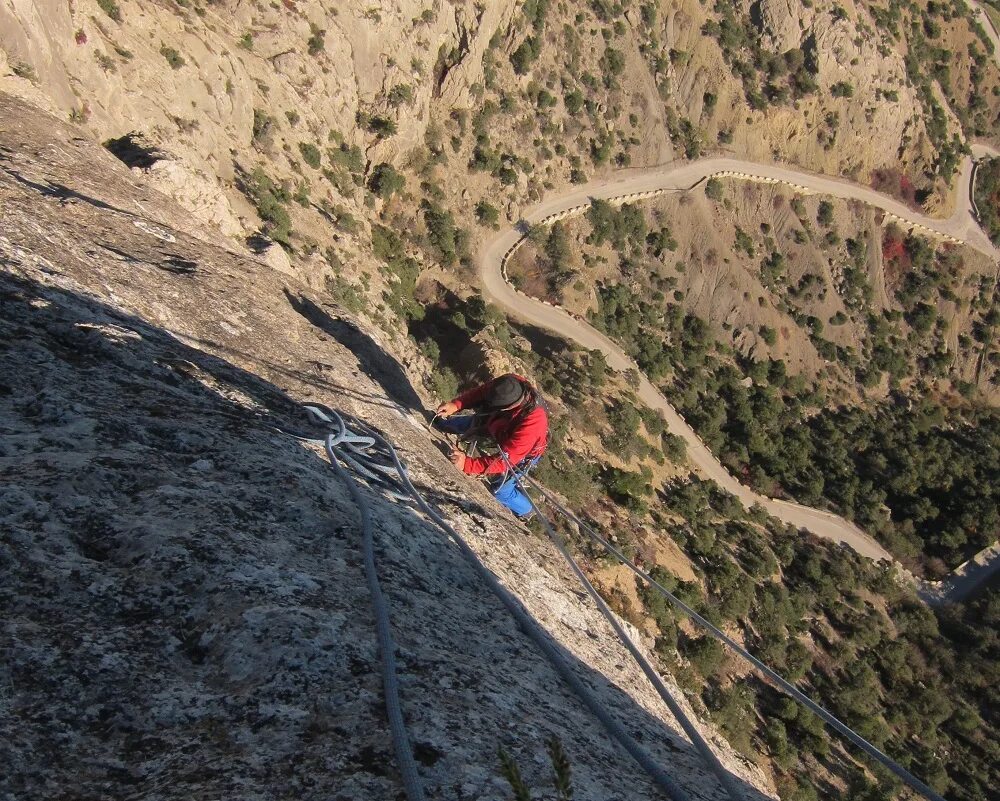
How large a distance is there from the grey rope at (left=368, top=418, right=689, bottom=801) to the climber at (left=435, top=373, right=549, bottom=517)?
1.72 m

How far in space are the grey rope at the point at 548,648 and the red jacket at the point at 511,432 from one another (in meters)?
1.72

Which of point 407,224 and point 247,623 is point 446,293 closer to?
point 407,224

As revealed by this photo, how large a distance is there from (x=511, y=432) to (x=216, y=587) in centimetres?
564

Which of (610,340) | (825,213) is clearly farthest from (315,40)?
(825,213)

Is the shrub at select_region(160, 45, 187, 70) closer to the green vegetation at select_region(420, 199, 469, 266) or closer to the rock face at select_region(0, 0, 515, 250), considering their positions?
the rock face at select_region(0, 0, 515, 250)

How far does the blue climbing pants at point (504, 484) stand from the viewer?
11.6 metres

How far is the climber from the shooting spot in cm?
1019

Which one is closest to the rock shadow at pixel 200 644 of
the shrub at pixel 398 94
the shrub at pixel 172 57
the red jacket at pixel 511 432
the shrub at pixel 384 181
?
the red jacket at pixel 511 432

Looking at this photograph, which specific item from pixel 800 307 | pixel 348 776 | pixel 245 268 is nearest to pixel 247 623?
pixel 348 776

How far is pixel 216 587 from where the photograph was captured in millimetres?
5570

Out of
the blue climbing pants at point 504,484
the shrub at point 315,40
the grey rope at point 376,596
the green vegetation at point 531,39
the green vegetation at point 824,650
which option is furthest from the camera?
the green vegetation at point 531,39

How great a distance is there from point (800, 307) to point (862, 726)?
31.3 m

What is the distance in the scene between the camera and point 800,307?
51719mm

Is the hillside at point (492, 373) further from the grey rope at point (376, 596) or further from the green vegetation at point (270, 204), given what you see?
the green vegetation at point (270, 204)
